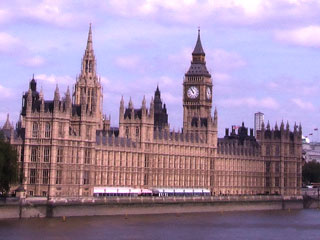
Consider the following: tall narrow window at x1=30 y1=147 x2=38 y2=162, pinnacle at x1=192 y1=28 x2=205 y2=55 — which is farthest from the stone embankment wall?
pinnacle at x1=192 y1=28 x2=205 y2=55

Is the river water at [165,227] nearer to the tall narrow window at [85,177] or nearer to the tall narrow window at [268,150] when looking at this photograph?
the tall narrow window at [85,177]

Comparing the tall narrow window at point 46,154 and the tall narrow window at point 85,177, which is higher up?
the tall narrow window at point 46,154

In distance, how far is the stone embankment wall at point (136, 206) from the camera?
348ft

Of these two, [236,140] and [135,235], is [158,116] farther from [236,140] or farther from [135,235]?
[135,235]

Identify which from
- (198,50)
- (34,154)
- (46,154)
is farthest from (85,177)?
(198,50)

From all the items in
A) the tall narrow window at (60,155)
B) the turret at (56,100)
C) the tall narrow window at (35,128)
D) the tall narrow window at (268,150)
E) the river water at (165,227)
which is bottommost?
the river water at (165,227)

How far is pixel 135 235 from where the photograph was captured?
90875 millimetres

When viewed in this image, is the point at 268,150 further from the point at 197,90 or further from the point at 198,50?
the point at 198,50

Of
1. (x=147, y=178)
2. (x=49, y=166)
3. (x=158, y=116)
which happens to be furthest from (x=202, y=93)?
(x=49, y=166)

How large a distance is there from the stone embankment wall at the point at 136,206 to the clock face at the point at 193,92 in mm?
34239

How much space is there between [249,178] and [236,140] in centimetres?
1017

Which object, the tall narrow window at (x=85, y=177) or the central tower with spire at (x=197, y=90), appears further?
the central tower with spire at (x=197, y=90)

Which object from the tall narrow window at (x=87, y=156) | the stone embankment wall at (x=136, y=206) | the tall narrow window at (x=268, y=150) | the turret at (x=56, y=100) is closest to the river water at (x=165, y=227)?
the stone embankment wall at (x=136, y=206)

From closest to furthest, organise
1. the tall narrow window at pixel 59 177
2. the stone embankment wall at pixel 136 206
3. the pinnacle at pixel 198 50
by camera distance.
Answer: the stone embankment wall at pixel 136 206
the tall narrow window at pixel 59 177
the pinnacle at pixel 198 50
